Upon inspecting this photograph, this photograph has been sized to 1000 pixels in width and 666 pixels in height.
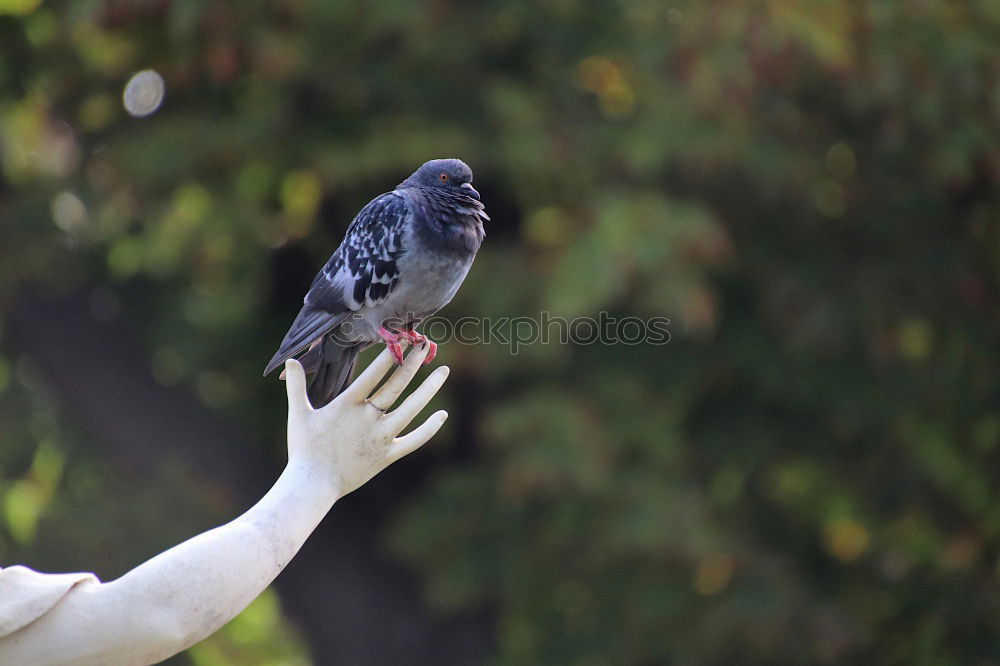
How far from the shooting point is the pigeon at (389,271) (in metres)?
3.77

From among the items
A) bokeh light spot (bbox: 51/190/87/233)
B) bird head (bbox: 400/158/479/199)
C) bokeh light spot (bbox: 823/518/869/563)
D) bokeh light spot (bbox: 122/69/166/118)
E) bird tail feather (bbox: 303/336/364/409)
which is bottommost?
bokeh light spot (bbox: 823/518/869/563)

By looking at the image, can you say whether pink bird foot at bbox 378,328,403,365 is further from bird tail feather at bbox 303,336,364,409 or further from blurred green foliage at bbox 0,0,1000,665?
blurred green foliage at bbox 0,0,1000,665

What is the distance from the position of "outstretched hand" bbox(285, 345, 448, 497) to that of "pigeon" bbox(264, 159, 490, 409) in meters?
0.21

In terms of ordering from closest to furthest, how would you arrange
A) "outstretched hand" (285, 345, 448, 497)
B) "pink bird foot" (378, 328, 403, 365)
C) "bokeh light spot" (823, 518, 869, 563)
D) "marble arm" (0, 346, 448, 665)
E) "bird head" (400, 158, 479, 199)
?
"marble arm" (0, 346, 448, 665), "outstretched hand" (285, 345, 448, 497), "pink bird foot" (378, 328, 403, 365), "bird head" (400, 158, 479, 199), "bokeh light spot" (823, 518, 869, 563)

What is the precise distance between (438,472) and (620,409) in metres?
1.93

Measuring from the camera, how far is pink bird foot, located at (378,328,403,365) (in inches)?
147

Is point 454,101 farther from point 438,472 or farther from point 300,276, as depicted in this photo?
Answer: point 438,472

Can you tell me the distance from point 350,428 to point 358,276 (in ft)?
1.85

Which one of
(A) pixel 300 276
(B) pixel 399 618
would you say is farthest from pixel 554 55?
(B) pixel 399 618

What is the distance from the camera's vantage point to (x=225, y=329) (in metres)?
7.90

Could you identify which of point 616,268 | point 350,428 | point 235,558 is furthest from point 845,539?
point 235,558

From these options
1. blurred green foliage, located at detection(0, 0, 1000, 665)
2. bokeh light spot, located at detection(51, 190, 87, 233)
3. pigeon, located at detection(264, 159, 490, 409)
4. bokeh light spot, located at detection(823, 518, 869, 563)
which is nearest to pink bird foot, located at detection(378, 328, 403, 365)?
pigeon, located at detection(264, 159, 490, 409)

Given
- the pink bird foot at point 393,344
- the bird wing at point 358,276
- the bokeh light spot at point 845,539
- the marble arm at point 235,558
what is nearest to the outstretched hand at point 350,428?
the marble arm at point 235,558

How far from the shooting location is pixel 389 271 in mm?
3832
